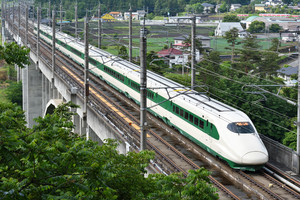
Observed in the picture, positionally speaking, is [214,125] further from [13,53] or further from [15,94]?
[15,94]

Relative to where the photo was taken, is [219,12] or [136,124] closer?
→ [136,124]

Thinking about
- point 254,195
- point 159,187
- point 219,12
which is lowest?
point 254,195

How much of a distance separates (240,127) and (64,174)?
52.1 ft

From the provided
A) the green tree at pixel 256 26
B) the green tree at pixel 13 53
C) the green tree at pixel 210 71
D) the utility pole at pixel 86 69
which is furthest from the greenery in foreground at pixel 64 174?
the green tree at pixel 256 26

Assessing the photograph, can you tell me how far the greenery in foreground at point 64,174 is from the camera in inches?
373

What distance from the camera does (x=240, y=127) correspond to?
25.3m

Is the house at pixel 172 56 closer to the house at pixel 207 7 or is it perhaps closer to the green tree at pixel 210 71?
the green tree at pixel 210 71

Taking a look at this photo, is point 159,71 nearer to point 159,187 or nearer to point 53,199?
point 159,187

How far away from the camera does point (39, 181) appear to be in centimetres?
1012

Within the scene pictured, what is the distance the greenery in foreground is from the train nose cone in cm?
1077

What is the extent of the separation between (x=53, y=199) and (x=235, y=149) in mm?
16455

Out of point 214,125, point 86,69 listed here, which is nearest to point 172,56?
point 86,69

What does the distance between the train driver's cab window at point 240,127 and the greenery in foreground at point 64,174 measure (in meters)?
11.6

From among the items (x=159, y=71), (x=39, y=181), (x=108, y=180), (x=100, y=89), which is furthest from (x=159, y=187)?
(x=159, y=71)
